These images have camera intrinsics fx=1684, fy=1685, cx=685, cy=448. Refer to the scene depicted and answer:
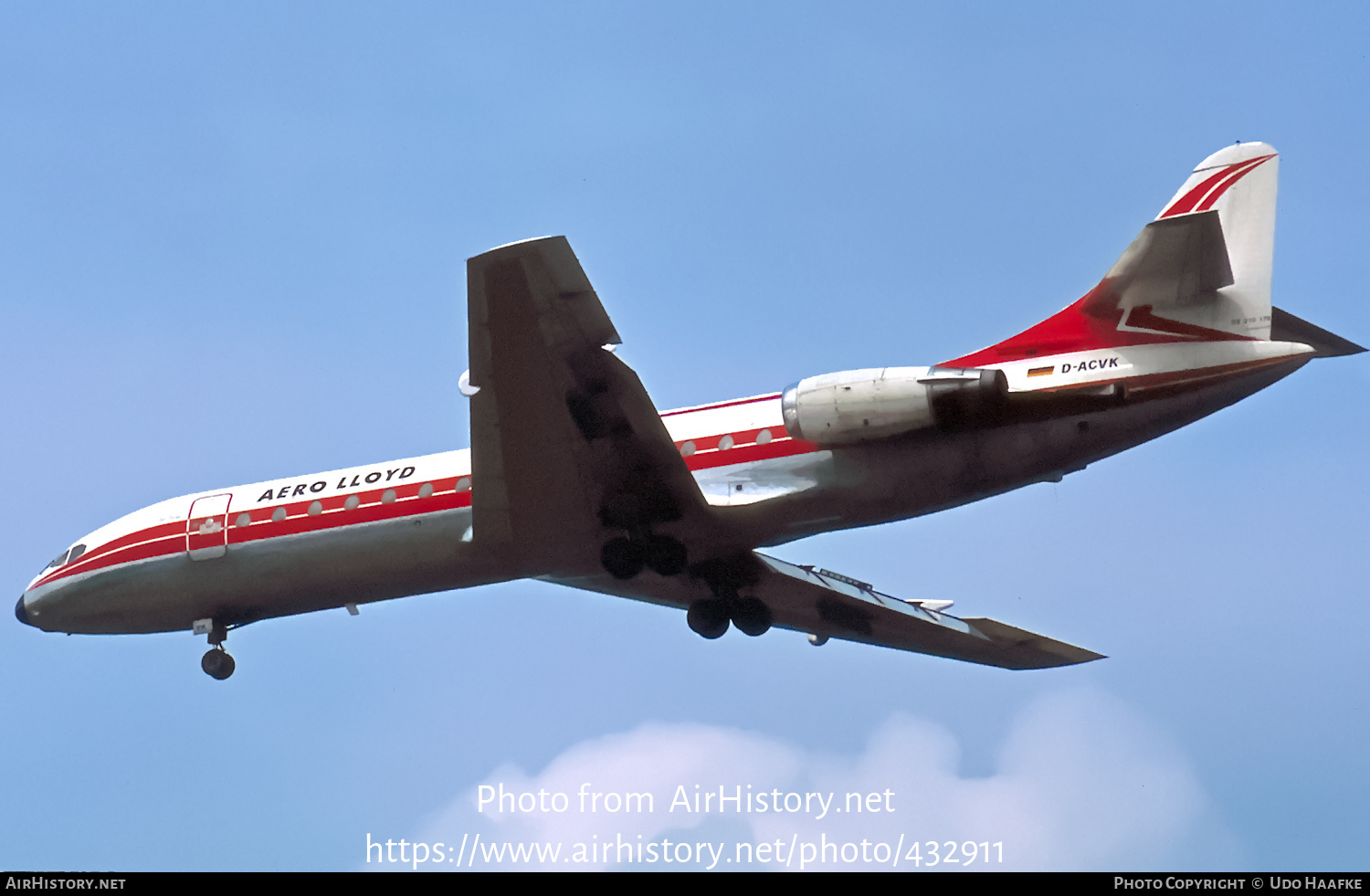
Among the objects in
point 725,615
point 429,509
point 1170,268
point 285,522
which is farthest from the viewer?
point 725,615

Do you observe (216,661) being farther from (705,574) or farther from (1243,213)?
(1243,213)

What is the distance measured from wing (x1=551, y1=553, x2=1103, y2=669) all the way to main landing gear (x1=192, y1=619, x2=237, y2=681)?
19.6 ft

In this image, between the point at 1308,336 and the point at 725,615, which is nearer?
the point at 1308,336

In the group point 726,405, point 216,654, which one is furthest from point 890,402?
point 216,654

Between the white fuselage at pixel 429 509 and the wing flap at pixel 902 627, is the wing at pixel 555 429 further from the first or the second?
the wing flap at pixel 902 627

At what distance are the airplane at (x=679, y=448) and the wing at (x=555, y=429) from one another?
0.11 ft

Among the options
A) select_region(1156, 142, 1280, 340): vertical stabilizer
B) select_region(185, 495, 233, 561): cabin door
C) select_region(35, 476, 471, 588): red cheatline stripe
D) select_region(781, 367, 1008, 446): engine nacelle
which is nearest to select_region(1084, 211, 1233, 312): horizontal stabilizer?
select_region(1156, 142, 1280, 340): vertical stabilizer

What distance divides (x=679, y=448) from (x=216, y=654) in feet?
28.5

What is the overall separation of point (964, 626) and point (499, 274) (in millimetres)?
13036

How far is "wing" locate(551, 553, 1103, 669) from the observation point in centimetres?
2883

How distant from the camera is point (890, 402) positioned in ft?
72.9

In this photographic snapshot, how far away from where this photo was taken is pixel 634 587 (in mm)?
28422

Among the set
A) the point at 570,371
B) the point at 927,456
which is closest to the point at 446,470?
the point at 570,371

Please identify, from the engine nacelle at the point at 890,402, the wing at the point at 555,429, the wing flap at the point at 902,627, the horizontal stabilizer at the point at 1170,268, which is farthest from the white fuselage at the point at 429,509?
the wing flap at the point at 902,627
